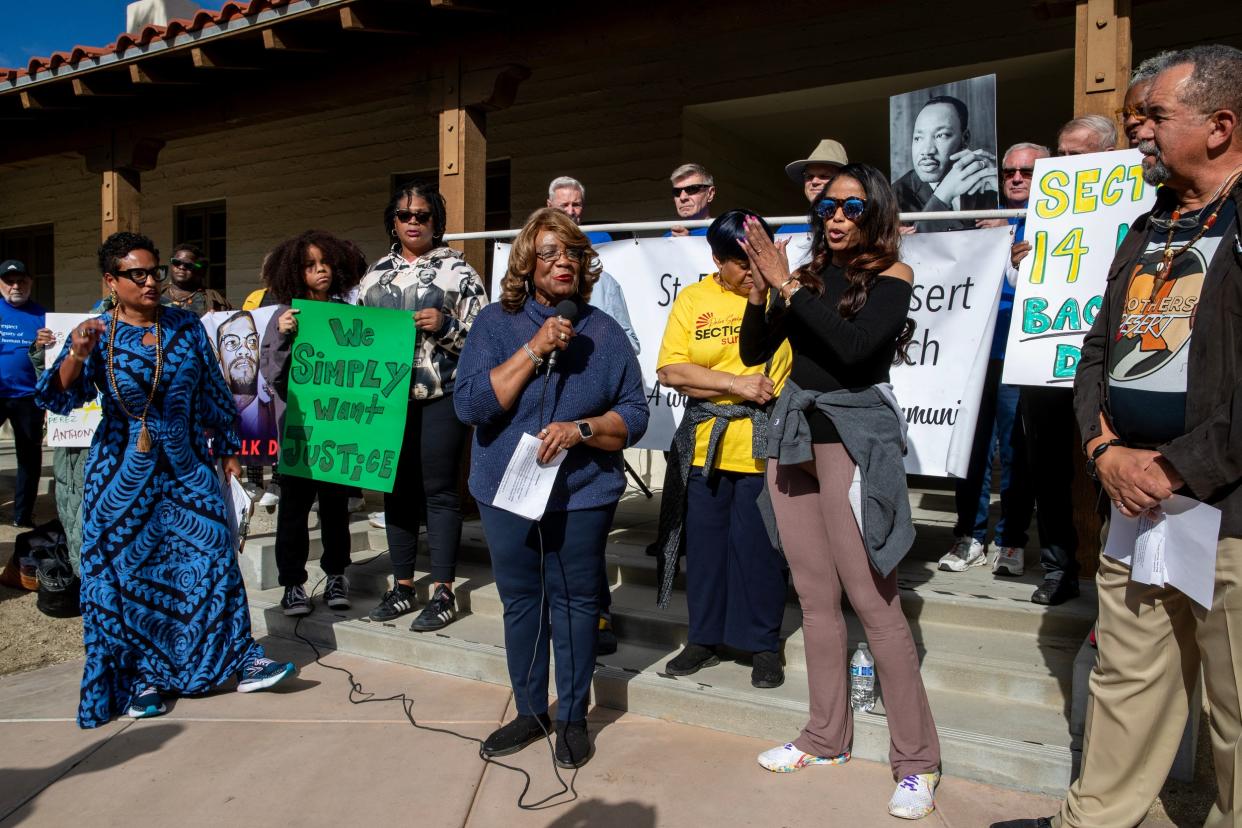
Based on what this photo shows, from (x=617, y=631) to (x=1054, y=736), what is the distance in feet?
6.34

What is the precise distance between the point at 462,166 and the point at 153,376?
2856 millimetres

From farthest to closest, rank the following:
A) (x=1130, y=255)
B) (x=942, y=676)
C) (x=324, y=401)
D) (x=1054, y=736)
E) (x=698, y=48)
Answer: (x=698, y=48) < (x=324, y=401) < (x=942, y=676) < (x=1054, y=736) < (x=1130, y=255)

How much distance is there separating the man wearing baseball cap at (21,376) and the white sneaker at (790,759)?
639cm

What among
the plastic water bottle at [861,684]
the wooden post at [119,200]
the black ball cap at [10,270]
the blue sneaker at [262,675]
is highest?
the wooden post at [119,200]

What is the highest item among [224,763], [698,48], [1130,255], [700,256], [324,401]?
[698,48]

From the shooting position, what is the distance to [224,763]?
3436 millimetres

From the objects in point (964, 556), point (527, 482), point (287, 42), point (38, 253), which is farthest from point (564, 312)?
point (38, 253)

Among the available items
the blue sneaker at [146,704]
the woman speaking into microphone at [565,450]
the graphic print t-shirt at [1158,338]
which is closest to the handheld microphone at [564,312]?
the woman speaking into microphone at [565,450]

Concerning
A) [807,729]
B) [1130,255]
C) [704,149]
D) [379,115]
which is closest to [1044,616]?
[807,729]

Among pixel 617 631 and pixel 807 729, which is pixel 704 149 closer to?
pixel 617 631

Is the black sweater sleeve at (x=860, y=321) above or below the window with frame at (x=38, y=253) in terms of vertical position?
below

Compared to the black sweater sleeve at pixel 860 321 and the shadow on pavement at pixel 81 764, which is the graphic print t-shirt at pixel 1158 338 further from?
the shadow on pavement at pixel 81 764

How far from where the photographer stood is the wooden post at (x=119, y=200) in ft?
28.2

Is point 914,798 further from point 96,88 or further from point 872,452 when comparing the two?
point 96,88
